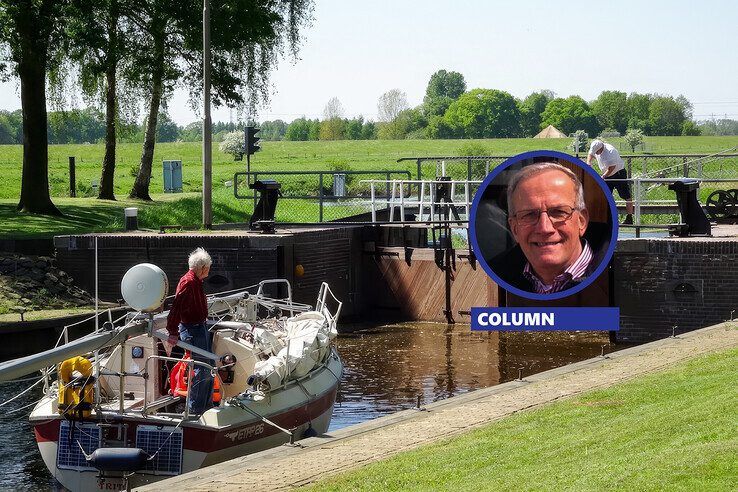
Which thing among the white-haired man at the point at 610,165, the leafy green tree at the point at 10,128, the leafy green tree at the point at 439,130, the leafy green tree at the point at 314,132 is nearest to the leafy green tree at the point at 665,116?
the leafy green tree at the point at 439,130

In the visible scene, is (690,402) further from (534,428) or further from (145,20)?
(145,20)

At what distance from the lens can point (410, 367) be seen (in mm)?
22719

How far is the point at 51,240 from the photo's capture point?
90.7 feet

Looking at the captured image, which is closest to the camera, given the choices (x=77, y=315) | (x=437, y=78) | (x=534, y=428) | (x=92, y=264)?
(x=534, y=428)

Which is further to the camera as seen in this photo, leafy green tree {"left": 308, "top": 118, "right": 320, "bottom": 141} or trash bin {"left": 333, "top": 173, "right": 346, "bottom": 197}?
leafy green tree {"left": 308, "top": 118, "right": 320, "bottom": 141}

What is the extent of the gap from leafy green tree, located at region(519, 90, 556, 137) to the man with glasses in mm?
108048

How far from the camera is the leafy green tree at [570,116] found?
12569 centimetres

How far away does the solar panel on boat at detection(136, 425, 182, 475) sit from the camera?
13195 mm

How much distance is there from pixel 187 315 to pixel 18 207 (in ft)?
72.4

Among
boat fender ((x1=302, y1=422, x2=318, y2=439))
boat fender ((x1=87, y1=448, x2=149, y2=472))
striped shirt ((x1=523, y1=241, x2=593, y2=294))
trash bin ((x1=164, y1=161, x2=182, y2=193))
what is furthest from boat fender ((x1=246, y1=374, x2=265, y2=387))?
trash bin ((x1=164, y1=161, x2=182, y2=193))

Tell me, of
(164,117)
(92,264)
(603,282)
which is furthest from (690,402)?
(164,117)

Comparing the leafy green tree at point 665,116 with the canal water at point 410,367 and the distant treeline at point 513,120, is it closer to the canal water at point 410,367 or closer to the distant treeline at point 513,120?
the distant treeline at point 513,120

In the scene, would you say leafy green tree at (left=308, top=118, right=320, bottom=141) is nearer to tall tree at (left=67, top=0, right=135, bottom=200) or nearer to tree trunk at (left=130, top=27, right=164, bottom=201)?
tree trunk at (left=130, top=27, right=164, bottom=201)

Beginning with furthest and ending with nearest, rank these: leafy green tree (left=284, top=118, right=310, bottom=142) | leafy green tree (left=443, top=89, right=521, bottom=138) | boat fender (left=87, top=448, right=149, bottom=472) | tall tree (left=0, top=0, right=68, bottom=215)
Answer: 1. leafy green tree (left=284, top=118, right=310, bottom=142)
2. leafy green tree (left=443, top=89, right=521, bottom=138)
3. tall tree (left=0, top=0, right=68, bottom=215)
4. boat fender (left=87, top=448, right=149, bottom=472)
